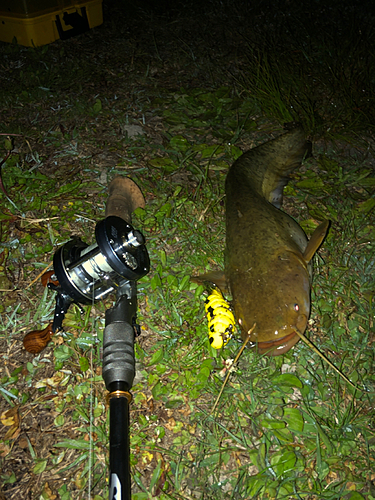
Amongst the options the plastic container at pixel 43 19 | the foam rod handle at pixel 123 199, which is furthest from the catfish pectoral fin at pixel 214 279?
the plastic container at pixel 43 19

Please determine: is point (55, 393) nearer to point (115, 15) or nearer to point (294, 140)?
point (294, 140)

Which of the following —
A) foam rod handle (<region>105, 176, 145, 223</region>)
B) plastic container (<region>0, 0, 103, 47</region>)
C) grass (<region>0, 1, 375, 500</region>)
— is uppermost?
plastic container (<region>0, 0, 103, 47</region>)

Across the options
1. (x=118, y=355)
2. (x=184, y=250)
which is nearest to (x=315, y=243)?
(x=184, y=250)

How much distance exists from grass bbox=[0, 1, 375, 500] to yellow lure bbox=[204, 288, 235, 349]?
0.49 ft

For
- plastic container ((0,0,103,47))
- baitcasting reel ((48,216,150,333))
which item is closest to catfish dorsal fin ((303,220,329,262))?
baitcasting reel ((48,216,150,333))

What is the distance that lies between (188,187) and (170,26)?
351 cm

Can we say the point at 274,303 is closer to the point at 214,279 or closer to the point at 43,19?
the point at 214,279

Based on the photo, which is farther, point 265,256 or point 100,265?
point 265,256

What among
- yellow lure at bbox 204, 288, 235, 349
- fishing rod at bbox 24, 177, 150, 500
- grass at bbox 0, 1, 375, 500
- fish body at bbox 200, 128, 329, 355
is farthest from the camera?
yellow lure at bbox 204, 288, 235, 349

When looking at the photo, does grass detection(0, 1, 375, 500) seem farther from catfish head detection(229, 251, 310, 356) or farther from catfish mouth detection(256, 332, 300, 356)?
catfish head detection(229, 251, 310, 356)

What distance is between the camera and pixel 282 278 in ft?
7.78

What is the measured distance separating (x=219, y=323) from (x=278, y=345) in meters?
0.36

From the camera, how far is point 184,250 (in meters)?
3.08

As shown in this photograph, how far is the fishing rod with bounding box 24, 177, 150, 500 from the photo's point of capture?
1997 millimetres
